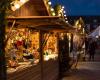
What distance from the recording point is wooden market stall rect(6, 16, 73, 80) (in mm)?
9844

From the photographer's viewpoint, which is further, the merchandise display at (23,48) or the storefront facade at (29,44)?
the merchandise display at (23,48)

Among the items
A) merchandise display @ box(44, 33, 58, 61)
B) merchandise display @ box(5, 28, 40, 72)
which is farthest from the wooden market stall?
merchandise display @ box(44, 33, 58, 61)

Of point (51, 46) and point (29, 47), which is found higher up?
point (51, 46)

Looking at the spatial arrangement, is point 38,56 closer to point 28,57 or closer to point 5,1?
point 28,57

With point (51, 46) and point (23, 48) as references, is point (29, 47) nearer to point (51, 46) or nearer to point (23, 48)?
point (23, 48)

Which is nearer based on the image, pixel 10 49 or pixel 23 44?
pixel 10 49

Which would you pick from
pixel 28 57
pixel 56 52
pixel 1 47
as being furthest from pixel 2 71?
pixel 56 52

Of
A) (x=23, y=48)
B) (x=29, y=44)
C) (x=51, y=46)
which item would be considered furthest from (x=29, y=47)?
(x=51, y=46)

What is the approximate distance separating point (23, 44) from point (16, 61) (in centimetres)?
199

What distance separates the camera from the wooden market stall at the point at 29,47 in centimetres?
984

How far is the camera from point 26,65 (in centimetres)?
1150

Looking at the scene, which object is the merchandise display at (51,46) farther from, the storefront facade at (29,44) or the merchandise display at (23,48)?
the merchandise display at (23,48)

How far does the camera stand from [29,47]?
528 inches

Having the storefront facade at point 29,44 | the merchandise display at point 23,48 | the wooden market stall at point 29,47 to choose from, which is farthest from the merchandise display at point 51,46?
the merchandise display at point 23,48
